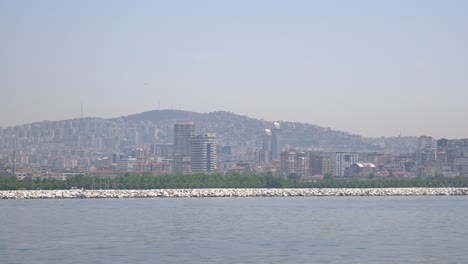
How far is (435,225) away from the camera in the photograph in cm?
4881

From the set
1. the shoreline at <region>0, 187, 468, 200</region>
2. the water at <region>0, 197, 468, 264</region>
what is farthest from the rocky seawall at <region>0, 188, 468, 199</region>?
the water at <region>0, 197, 468, 264</region>

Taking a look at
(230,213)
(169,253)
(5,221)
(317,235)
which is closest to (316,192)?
(230,213)

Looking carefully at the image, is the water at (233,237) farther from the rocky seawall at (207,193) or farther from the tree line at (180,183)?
the tree line at (180,183)

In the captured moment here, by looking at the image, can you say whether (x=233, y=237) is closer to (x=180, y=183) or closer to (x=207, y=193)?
(x=207, y=193)

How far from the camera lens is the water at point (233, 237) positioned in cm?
3300

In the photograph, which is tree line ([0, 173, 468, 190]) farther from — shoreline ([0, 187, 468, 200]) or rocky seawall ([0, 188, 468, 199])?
rocky seawall ([0, 188, 468, 199])

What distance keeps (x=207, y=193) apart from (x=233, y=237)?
6457cm

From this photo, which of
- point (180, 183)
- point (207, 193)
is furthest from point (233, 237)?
point (180, 183)

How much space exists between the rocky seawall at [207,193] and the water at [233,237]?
3795 centimetres

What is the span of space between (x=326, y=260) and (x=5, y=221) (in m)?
25.9

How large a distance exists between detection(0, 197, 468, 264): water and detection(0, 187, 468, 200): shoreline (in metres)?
37.9

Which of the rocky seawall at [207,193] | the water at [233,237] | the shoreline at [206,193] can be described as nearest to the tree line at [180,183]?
the shoreline at [206,193]

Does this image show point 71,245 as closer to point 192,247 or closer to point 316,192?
point 192,247

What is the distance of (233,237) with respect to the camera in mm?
40906
